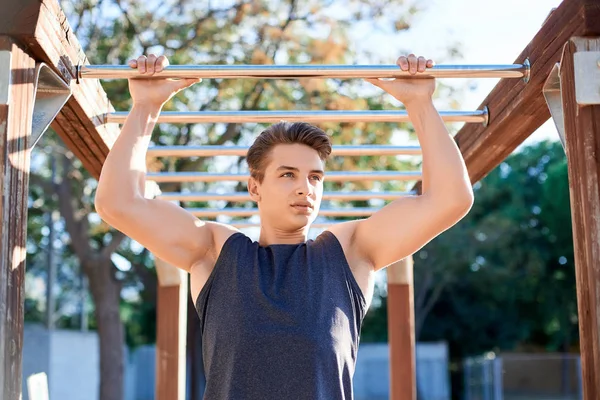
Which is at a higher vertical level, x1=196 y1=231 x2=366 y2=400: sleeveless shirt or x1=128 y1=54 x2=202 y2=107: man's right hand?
x1=128 y1=54 x2=202 y2=107: man's right hand

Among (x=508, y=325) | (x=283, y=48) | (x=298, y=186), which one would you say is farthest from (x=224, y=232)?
(x=508, y=325)

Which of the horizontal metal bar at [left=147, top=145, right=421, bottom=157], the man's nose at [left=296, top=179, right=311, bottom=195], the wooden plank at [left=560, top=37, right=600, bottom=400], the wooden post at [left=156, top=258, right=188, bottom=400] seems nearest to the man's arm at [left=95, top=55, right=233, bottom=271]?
the man's nose at [left=296, top=179, right=311, bottom=195]

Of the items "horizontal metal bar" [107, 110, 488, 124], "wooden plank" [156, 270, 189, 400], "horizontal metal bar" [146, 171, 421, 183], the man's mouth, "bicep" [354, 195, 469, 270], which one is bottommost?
"wooden plank" [156, 270, 189, 400]

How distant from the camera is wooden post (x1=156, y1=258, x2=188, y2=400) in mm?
4031

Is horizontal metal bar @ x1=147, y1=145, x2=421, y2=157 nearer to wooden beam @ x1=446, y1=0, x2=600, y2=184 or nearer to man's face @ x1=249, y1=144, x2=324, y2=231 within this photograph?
wooden beam @ x1=446, y1=0, x2=600, y2=184

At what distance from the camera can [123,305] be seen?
2209 centimetres

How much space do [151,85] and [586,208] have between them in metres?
1.05

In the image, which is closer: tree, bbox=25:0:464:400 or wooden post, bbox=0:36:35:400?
wooden post, bbox=0:36:35:400

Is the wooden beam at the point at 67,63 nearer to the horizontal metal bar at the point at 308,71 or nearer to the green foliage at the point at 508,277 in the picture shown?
the horizontal metal bar at the point at 308,71

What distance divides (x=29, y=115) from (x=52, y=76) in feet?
0.58

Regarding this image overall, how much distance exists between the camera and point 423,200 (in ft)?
5.94

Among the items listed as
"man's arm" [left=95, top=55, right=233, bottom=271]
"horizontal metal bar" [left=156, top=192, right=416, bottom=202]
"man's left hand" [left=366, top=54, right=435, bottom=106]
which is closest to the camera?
"man's arm" [left=95, top=55, right=233, bottom=271]

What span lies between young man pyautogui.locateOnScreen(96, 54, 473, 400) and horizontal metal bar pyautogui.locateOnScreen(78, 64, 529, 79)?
0.03 m

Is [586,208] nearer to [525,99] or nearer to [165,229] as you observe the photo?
[525,99]
